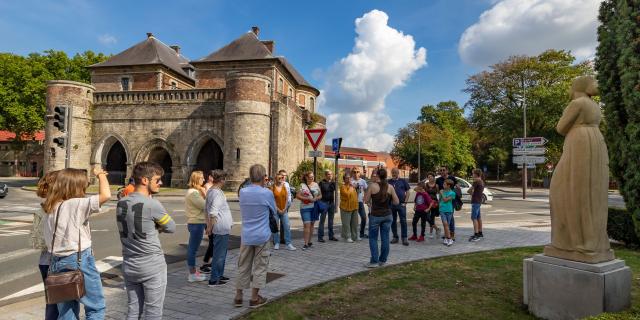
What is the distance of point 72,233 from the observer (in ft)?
10.8

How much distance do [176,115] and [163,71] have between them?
8.72 metres

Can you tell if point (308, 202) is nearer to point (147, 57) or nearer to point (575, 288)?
point (575, 288)

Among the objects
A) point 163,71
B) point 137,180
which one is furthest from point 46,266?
point 163,71

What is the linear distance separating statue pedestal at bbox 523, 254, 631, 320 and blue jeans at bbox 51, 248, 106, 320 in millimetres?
4459

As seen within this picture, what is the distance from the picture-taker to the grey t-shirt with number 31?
10.6ft

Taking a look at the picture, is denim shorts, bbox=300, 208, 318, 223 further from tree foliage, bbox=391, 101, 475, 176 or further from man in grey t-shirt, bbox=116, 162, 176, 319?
tree foliage, bbox=391, 101, 475, 176

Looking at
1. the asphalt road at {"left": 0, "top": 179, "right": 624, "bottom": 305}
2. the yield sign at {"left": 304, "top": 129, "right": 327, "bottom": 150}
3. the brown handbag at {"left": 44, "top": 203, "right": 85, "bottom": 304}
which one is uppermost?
the yield sign at {"left": 304, "top": 129, "right": 327, "bottom": 150}

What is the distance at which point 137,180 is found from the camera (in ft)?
10.9

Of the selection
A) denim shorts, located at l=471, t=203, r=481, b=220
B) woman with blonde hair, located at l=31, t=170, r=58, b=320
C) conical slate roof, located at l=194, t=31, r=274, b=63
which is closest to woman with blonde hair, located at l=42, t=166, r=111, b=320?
woman with blonde hair, located at l=31, t=170, r=58, b=320

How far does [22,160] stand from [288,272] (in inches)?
2585

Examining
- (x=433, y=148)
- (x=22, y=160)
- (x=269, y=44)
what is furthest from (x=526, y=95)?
(x=22, y=160)

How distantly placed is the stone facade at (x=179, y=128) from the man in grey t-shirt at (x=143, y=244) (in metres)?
23.0

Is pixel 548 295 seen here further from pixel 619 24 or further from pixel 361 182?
pixel 361 182

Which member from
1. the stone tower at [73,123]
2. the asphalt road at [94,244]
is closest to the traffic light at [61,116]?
the asphalt road at [94,244]
